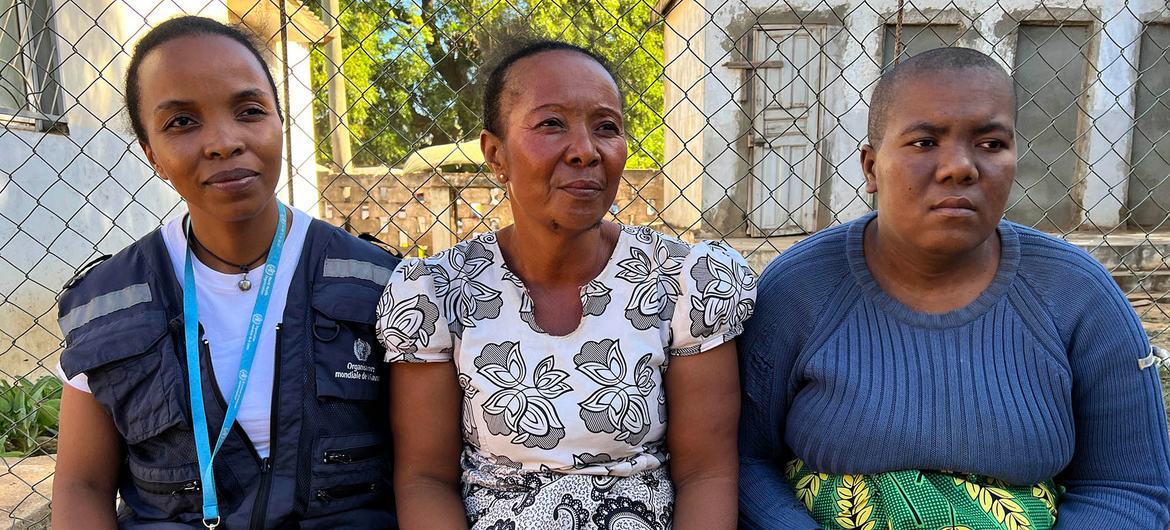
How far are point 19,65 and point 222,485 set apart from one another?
14.3ft

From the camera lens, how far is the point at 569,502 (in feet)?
6.05

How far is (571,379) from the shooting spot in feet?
6.11

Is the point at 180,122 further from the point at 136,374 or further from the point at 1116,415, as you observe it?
the point at 1116,415

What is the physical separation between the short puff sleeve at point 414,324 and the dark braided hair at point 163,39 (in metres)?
0.54

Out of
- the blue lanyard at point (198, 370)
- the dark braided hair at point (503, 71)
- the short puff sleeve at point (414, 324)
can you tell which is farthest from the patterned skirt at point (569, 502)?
the dark braided hair at point (503, 71)

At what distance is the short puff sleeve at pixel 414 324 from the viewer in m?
1.87

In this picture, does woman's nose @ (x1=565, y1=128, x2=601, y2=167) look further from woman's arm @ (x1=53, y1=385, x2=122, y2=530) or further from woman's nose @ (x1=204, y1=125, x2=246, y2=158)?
woman's arm @ (x1=53, y1=385, x2=122, y2=530)

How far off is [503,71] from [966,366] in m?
1.23

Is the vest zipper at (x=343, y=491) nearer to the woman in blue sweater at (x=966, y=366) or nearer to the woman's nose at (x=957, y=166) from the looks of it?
the woman in blue sweater at (x=966, y=366)

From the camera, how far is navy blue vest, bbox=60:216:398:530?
185 centimetres

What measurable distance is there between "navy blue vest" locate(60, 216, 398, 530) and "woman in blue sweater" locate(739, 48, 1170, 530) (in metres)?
0.96

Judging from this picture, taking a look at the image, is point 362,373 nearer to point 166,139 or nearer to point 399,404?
point 399,404

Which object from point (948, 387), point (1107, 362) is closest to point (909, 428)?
point (948, 387)

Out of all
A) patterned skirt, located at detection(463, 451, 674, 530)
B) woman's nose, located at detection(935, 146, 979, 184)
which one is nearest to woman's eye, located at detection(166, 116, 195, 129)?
patterned skirt, located at detection(463, 451, 674, 530)
